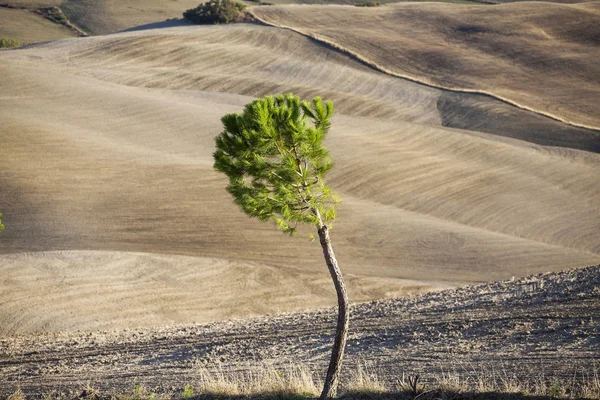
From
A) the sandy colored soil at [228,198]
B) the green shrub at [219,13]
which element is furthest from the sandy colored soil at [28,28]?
the sandy colored soil at [228,198]

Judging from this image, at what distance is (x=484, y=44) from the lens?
59.7 metres

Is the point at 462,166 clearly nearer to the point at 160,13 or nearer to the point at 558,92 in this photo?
the point at 558,92

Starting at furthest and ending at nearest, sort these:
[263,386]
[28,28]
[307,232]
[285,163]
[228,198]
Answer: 1. [28,28]
2. [228,198]
3. [307,232]
4. [263,386]
5. [285,163]

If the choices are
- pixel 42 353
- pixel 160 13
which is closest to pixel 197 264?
pixel 42 353

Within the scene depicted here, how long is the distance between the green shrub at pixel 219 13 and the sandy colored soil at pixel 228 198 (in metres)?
14.9

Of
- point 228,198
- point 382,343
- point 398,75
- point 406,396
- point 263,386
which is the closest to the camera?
point 406,396

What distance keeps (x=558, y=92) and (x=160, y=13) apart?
61961mm

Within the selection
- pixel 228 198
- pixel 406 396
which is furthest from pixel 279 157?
pixel 228 198

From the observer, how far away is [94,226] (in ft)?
88.0

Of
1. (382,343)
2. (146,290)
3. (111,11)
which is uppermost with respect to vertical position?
(111,11)

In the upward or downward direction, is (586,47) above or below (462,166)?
above

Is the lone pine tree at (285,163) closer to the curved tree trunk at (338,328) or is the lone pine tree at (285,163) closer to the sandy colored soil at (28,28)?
the curved tree trunk at (338,328)

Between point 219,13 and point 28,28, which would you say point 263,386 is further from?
point 28,28

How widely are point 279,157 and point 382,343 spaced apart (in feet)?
19.8
